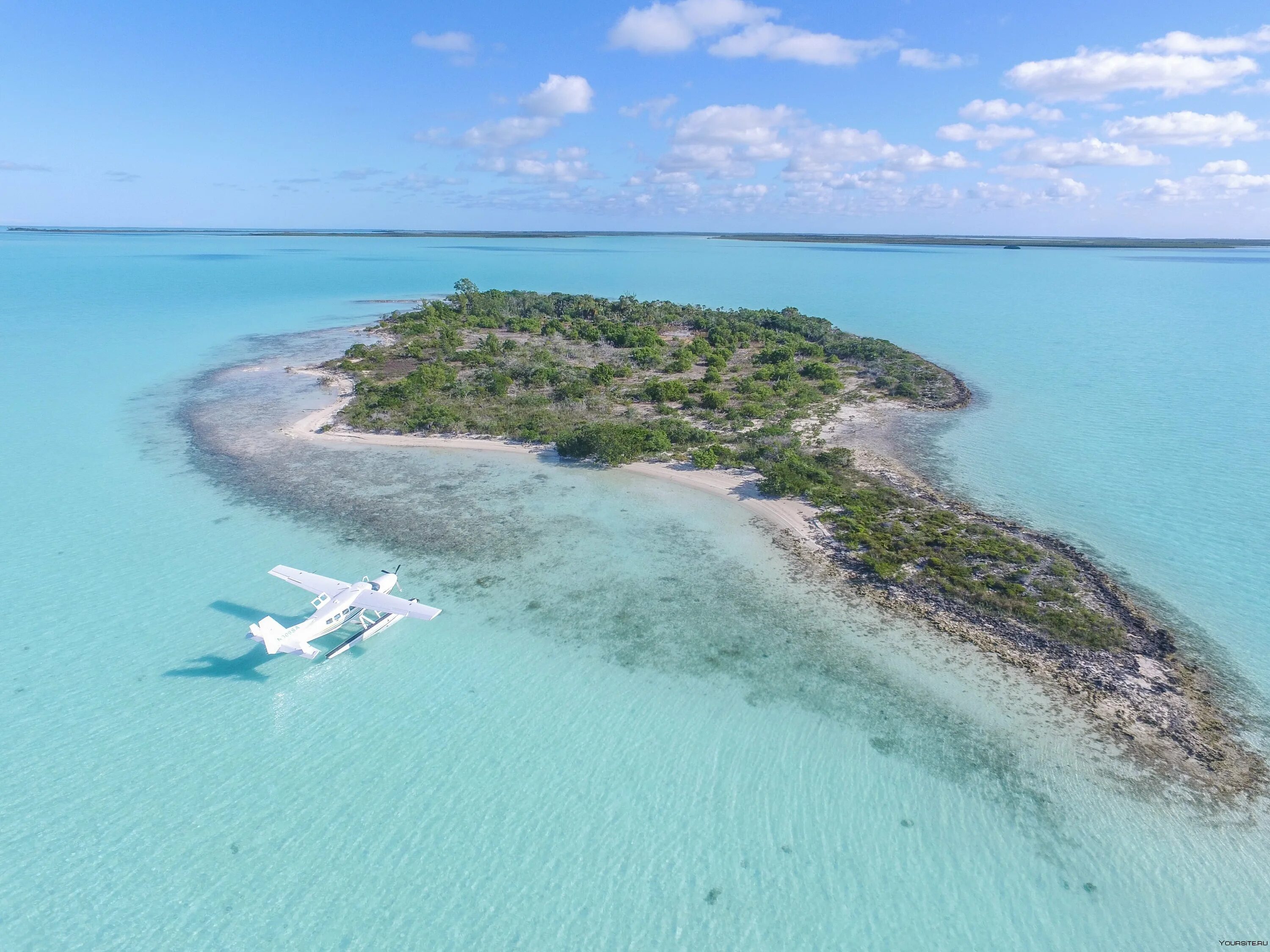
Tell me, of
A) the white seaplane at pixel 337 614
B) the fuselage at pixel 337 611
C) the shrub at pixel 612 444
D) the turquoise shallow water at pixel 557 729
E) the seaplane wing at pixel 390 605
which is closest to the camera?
the turquoise shallow water at pixel 557 729

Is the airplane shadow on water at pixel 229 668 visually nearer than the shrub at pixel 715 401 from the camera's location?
Yes

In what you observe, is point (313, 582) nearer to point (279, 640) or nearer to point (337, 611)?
point (337, 611)

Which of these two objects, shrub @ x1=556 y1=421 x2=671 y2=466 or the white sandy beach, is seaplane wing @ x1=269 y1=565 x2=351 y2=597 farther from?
the white sandy beach

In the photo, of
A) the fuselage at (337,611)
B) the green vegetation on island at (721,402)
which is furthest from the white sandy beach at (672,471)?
the fuselage at (337,611)

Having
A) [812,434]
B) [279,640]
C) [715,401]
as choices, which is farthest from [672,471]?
[279,640]

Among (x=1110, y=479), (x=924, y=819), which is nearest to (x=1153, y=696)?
(x=924, y=819)

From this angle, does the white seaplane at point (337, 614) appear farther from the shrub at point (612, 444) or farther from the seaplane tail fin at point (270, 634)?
the shrub at point (612, 444)

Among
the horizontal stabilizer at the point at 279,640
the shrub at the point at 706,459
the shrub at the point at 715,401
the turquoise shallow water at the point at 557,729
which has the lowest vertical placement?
the turquoise shallow water at the point at 557,729

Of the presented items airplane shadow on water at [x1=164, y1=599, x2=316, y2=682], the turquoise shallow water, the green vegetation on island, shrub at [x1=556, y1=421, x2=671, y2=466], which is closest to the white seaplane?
airplane shadow on water at [x1=164, y1=599, x2=316, y2=682]
